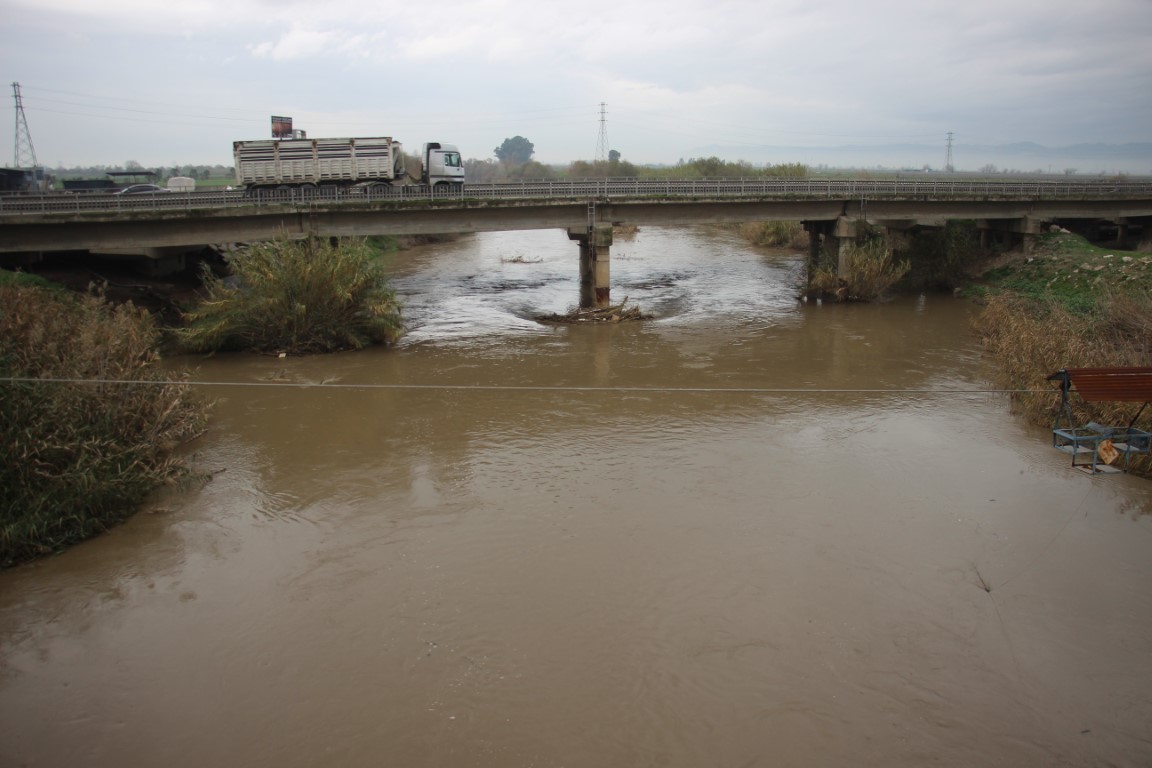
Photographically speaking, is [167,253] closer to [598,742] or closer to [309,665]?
[309,665]

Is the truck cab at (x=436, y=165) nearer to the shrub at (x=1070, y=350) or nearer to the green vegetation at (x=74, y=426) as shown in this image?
the green vegetation at (x=74, y=426)

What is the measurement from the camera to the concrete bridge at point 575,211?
76.7 feet

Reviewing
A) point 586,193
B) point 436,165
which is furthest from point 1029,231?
point 436,165

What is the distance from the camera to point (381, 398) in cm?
1870

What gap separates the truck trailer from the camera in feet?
97.8

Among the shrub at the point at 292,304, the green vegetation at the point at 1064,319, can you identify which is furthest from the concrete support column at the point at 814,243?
the shrub at the point at 292,304

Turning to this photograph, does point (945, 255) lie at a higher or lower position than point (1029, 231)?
lower

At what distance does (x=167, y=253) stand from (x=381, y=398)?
1348cm

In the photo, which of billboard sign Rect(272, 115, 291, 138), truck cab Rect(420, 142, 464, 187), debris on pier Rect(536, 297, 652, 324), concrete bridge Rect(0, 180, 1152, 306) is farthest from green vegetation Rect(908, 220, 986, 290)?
billboard sign Rect(272, 115, 291, 138)

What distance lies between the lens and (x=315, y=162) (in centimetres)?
3009

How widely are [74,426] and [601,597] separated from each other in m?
8.51

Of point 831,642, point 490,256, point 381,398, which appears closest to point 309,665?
point 831,642

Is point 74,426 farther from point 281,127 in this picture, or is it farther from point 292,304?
point 281,127

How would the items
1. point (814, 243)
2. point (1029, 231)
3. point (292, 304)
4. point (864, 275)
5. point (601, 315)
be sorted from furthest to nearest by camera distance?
point (814, 243) → point (1029, 231) → point (864, 275) → point (601, 315) → point (292, 304)
